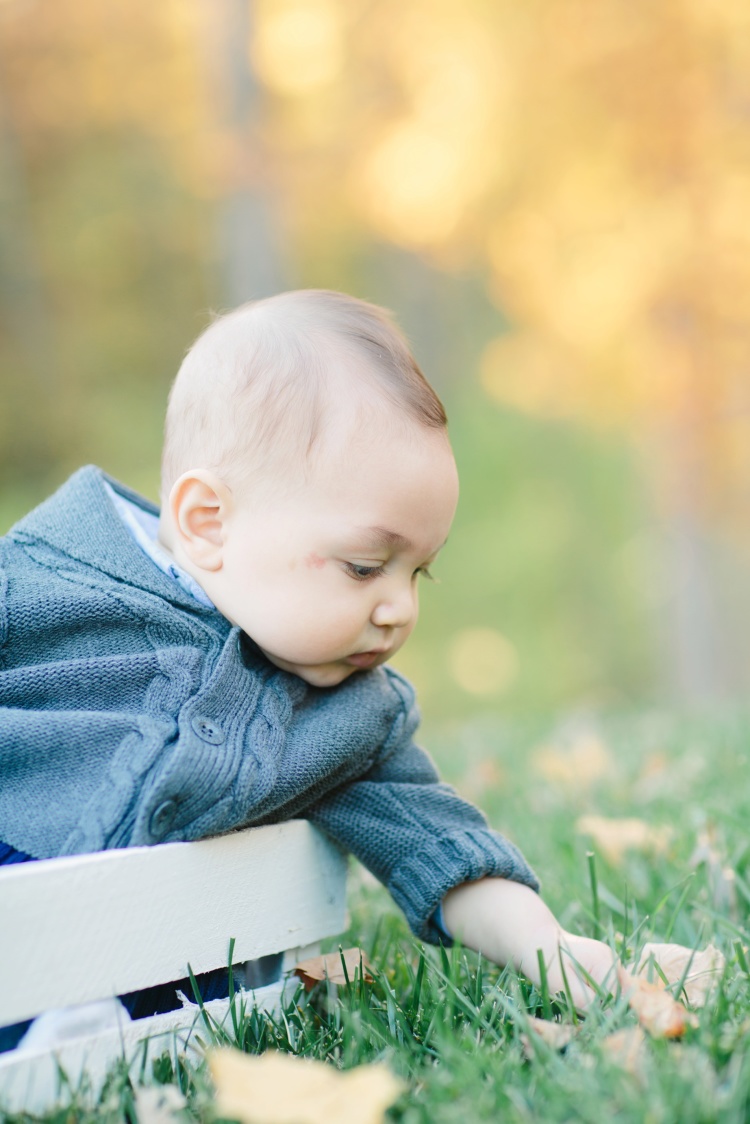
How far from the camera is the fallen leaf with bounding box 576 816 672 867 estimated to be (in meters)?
2.36

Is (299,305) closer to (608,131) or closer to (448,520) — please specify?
(448,520)

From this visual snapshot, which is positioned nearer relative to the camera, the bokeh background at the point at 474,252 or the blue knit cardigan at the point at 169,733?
the blue knit cardigan at the point at 169,733

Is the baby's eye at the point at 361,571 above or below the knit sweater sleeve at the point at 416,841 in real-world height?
above

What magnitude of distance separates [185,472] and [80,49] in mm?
10359

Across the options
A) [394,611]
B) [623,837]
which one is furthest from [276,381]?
[623,837]

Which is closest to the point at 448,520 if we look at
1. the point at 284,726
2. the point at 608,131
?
the point at 284,726

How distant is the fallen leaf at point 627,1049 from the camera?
1197mm

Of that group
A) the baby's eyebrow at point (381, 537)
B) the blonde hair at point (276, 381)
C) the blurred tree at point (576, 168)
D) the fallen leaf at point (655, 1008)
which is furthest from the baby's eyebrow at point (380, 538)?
the blurred tree at point (576, 168)

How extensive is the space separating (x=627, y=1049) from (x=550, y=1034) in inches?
5.0

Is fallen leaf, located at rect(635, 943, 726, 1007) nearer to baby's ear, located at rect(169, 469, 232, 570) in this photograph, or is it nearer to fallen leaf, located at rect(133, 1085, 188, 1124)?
fallen leaf, located at rect(133, 1085, 188, 1124)

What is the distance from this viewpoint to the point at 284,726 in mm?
1730

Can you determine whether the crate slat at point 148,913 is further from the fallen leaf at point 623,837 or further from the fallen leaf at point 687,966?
the fallen leaf at point 623,837

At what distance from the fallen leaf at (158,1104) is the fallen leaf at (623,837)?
4.27 ft

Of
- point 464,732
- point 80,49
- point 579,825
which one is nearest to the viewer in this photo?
point 579,825
